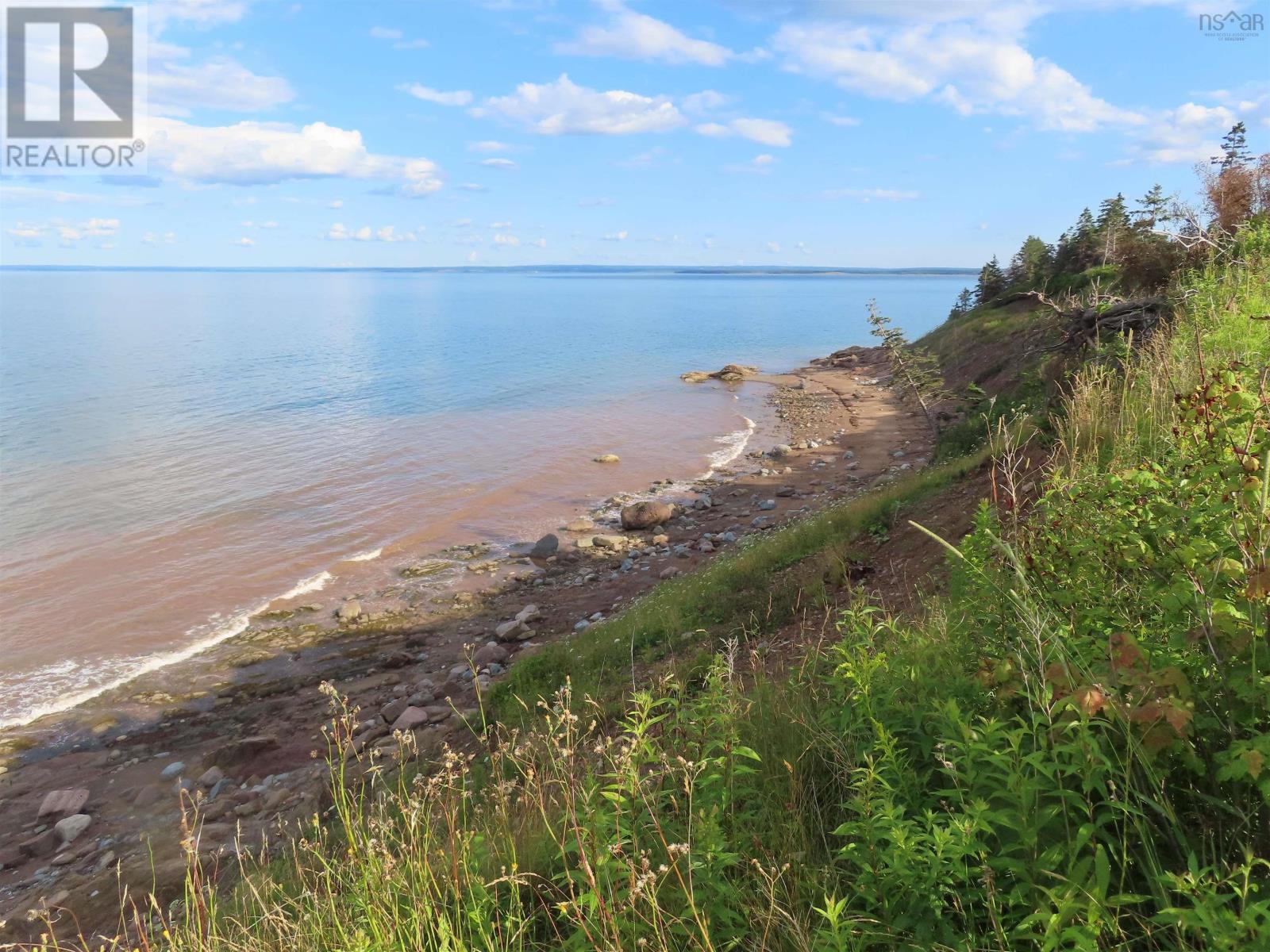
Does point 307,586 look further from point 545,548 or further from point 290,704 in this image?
point 545,548

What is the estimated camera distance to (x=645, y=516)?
23.1 m

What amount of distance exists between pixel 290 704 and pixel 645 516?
1202 centimetres

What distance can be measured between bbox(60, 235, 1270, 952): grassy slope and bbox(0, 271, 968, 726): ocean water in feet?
49.5

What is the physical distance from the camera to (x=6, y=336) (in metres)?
81.4

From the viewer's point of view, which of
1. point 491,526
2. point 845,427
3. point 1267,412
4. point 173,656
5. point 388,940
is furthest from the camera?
point 845,427

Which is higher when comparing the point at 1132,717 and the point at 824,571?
the point at 1132,717

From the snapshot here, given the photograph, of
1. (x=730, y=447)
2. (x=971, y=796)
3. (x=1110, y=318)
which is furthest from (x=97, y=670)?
(x=730, y=447)

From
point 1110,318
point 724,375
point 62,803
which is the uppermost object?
point 1110,318

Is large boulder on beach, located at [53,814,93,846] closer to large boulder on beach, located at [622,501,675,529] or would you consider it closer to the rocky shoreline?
the rocky shoreline

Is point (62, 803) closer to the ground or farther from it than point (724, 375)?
closer to the ground

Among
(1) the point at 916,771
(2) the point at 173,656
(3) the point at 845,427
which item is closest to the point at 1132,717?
(1) the point at 916,771

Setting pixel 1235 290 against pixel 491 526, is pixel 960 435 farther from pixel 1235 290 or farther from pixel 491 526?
pixel 491 526

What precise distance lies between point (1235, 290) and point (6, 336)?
107 meters

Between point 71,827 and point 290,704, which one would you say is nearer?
point 71,827
